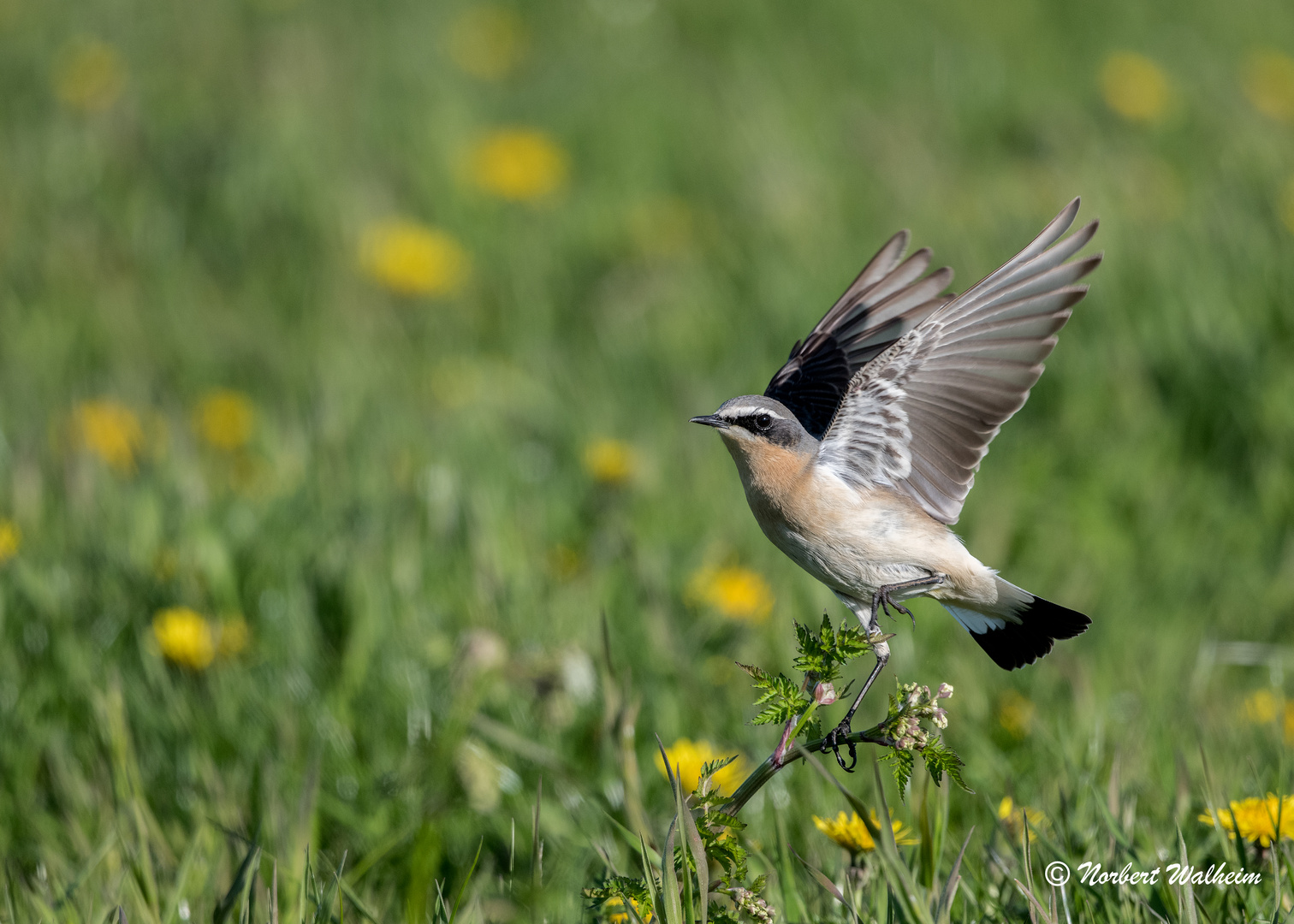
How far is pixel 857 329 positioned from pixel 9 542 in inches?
116

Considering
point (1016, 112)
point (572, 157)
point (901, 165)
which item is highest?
point (1016, 112)

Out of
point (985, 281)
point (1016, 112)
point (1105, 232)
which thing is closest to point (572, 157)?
point (1016, 112)

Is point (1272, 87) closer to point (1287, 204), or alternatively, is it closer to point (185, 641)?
point (1287, 204)

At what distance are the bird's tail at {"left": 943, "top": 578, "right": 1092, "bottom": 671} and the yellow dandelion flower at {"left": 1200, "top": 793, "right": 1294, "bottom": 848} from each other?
52 cm

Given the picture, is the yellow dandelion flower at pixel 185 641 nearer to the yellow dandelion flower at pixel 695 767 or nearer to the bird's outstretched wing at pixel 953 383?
the yellow dandelion flower at pixel 695 767

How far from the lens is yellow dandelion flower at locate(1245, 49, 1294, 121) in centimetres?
815

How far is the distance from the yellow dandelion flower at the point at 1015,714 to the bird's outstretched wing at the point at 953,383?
40.9 inches

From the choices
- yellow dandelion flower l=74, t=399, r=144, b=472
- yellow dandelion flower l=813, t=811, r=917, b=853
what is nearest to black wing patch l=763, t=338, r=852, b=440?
yellow dandelion flower l=813, t=811, r=917, b=853

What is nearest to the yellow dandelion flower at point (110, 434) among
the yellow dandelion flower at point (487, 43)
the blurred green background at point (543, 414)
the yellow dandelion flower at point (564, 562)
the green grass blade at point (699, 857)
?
the blurred green background at point (543, 414)

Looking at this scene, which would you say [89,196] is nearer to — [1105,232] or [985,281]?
[1105,232]

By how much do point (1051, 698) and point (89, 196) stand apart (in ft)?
20.7

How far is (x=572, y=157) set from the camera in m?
8.38

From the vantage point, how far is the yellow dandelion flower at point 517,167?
7.80 meters

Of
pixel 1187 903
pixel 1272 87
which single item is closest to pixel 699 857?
pixel 1187 903
